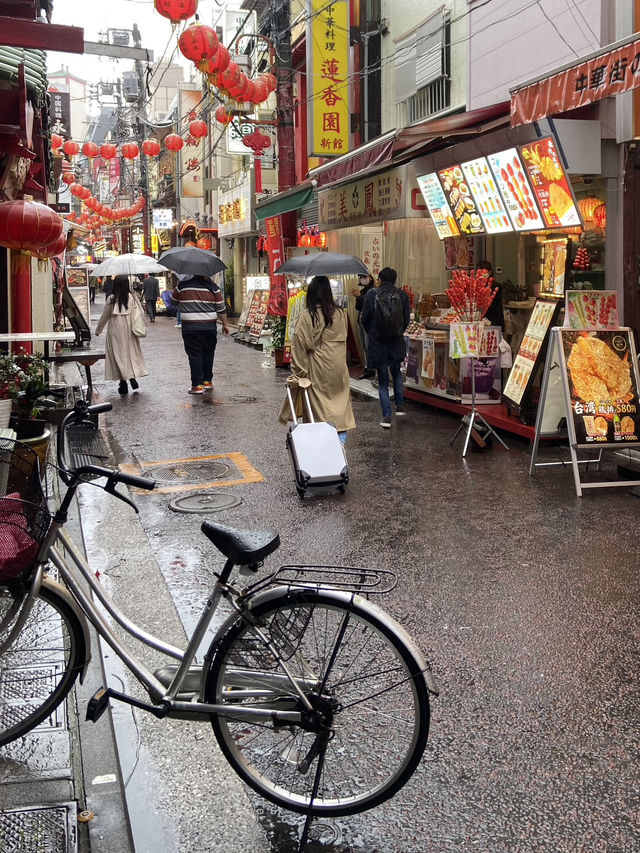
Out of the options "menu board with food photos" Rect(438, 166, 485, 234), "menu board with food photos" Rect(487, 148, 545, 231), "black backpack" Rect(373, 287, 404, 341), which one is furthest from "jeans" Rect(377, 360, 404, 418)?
"menu board with food photos" Rect(487, 148, 545, 231)

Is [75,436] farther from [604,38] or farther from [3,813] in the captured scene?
[604,38]

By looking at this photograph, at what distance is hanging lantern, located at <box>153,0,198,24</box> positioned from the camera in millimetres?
10836

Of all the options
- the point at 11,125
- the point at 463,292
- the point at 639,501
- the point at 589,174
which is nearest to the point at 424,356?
the point at 463,292

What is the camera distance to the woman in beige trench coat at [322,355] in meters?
8.70

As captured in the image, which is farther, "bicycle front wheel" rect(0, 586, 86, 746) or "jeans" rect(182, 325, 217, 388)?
"jeans" rect(182, 325, 217, 388)

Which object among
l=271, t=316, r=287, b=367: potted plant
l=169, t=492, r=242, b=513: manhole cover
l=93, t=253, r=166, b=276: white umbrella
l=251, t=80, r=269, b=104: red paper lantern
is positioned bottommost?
l=169, t=492, r=242, b=513: manhole cover

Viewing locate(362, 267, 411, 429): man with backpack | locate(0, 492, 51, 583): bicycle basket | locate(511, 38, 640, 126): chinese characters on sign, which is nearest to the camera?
locate(0, 492, 51, 583): bicycle basket

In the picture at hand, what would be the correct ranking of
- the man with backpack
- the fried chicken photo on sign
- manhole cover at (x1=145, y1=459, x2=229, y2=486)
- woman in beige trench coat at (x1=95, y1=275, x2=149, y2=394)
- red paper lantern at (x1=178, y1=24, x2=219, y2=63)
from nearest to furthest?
the fried chicken photo on sign → manhole cover at (x1=145, y1=459, x2=229, y2=486) → the man with backpack → red paper lantern at (x1=178, y1=24, x2=219, y2=63) → woman in beige trench coat at (x1=95, y1=275, x2=149, y2=394)

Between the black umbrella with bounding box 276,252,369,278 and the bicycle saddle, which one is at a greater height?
the black umbrella with bounding box 276,252,369,278

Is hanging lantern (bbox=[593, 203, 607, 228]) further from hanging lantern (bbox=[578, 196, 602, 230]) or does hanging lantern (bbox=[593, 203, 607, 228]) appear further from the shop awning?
the shop awning

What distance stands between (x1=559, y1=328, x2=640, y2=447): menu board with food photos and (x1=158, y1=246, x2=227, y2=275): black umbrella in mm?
7198

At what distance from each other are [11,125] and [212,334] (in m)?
7.83

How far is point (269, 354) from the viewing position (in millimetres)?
22516

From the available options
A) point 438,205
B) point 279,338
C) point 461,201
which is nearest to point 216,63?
point 438,205
